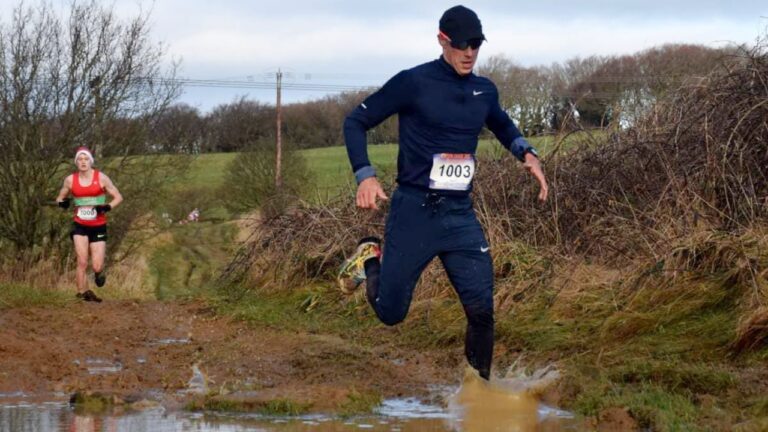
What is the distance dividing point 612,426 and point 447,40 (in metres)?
2.47

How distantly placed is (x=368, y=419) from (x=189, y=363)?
3.04m

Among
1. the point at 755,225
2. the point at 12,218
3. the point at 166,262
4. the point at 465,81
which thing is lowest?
the point at 166,262

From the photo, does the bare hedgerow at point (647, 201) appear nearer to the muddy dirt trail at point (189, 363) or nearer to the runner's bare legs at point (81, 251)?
the muddy dirt trail at point (189, 363)

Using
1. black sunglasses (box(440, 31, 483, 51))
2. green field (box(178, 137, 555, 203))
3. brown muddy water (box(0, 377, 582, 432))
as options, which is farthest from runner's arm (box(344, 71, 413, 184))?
green field (box(178, 137, 555, 203))

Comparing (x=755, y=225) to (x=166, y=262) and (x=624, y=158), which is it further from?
(x=166, y=262)

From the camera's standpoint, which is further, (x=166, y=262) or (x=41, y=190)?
(x=166, y=262)

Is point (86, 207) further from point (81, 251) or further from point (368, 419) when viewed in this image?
point (368, 419)

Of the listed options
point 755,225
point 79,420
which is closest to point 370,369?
point 79,420

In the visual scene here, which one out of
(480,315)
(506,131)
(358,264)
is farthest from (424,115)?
(358,264)

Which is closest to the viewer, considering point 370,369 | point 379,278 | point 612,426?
point 612,426

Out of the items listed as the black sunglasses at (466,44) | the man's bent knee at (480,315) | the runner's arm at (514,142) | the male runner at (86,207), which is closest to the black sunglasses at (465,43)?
the black sunglasses at (466,44)

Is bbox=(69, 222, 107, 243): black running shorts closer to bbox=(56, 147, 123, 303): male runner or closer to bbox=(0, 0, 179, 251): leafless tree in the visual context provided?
bbox=(56, 147, 123, 303): male runner

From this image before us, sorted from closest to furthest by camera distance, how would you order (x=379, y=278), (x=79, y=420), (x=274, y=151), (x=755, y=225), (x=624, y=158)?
(x=79, y=420)
(x=379, y=278)
(x=755, y=225)
(x=624, y=158)
(x=274, y=151)

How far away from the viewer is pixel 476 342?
7.59 metres
